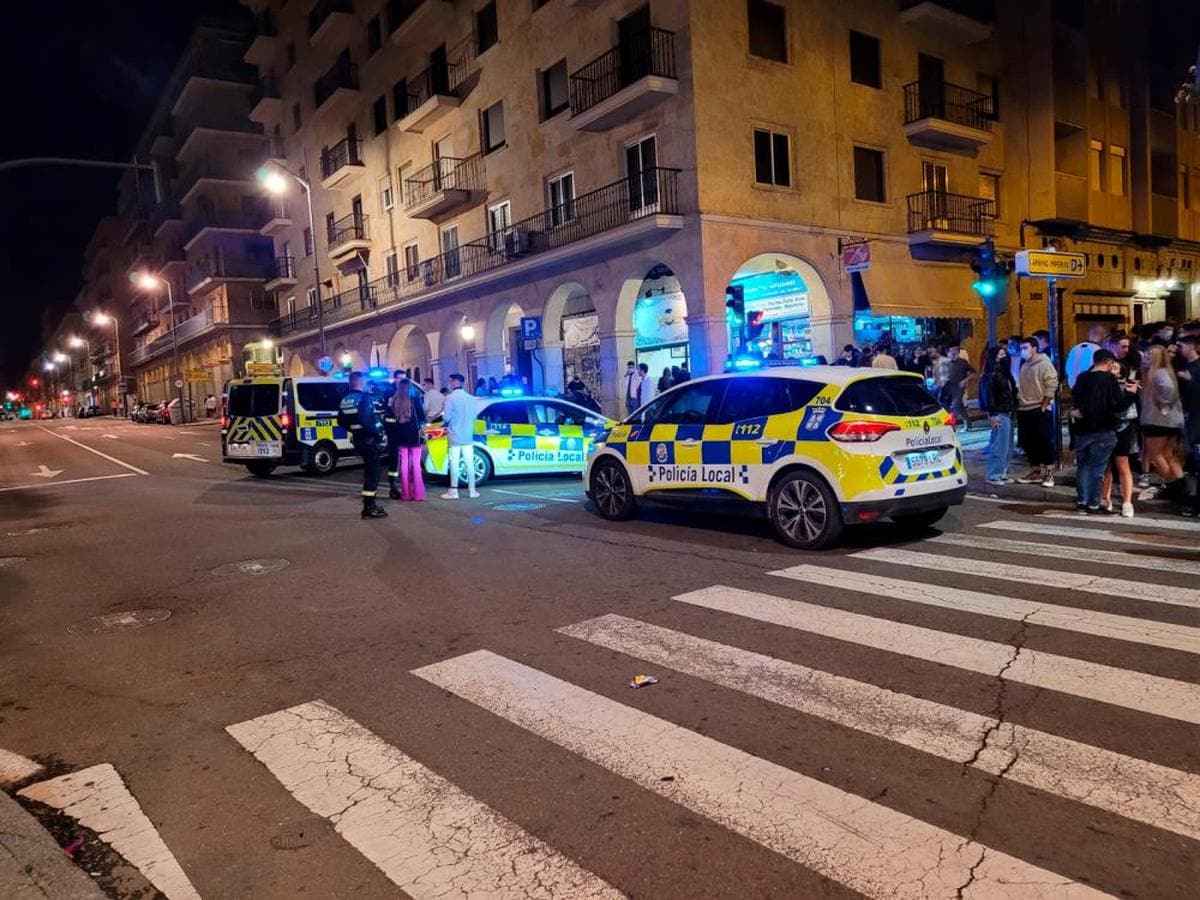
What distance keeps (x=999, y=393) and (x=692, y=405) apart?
4635 millimetres

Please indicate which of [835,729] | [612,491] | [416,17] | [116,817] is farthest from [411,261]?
[835,729]

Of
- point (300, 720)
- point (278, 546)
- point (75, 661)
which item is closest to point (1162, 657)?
point (300, 720)

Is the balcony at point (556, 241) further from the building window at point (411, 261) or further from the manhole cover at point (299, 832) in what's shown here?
the manhole cover at point (299, 832)

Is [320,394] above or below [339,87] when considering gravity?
below

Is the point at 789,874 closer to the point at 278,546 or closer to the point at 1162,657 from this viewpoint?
the point at 1162,657

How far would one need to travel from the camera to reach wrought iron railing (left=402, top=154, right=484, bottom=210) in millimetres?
26719

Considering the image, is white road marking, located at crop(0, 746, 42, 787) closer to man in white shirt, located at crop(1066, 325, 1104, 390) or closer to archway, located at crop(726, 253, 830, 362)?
→ man in white shirt, located at crop(1066, 325, 1104, 390)

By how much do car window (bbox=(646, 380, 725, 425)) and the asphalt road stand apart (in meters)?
1.42

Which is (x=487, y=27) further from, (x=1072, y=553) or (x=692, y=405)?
(x=1072, y=553)

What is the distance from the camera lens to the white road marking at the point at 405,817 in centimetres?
281

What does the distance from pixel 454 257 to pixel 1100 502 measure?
22.6m

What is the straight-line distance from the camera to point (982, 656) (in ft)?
15.6

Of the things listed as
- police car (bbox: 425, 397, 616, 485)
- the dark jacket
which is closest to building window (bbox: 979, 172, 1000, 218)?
the dark jacket

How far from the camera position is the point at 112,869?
3002 millimetres
